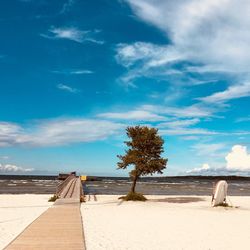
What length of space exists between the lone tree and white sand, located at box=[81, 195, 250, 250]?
27.0 feet

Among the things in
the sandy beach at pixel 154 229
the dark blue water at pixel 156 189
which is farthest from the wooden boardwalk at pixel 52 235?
the dark blue water at pixel 156 189

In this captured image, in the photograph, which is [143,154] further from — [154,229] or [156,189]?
[156,189]

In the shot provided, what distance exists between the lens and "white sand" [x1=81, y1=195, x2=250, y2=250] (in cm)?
1480

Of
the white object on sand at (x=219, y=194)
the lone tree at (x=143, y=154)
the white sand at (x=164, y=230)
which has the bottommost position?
the white sand at (x=164, y=230)

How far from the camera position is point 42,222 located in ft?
60.4

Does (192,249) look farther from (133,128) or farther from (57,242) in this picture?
(133,128)

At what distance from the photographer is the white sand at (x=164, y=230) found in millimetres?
14797

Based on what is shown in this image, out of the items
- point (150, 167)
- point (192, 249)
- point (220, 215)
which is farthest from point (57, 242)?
point (150, 167)

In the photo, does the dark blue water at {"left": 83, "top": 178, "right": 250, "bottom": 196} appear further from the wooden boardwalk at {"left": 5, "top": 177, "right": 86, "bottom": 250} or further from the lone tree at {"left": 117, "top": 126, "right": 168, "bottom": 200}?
the wooden boardwalk at {"left": 5, "top": 177, "right": 86, "bottom": 250}

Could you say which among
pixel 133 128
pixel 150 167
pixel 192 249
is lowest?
pixel 192 249

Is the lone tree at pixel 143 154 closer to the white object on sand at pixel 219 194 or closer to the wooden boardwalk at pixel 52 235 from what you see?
the white object on sand at pixel 219 194

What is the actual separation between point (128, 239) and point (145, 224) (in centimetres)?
457

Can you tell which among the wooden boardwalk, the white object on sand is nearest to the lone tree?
the white object on sand

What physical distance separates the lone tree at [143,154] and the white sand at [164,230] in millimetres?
8229
